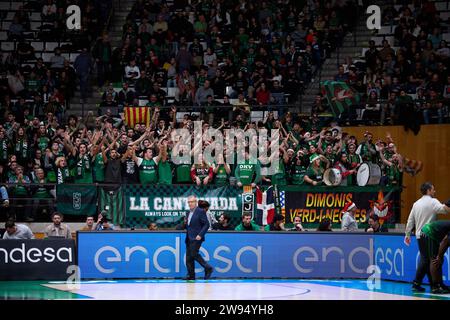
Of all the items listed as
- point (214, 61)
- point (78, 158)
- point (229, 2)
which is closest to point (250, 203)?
point (78, 158)

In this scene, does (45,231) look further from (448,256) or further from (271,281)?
(448,256)

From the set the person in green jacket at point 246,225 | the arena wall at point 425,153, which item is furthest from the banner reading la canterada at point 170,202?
the arena wall at point 425,153

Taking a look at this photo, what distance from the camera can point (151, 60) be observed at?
32344mm

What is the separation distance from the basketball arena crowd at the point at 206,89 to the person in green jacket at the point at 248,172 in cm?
4

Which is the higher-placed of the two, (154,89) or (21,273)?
(154,89)

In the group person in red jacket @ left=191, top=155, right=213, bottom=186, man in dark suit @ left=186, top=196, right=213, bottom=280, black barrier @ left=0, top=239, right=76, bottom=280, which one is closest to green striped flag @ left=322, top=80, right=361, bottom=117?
person in red jacket @ left=191, top=155, right=213, bottom=186

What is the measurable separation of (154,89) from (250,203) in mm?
7424

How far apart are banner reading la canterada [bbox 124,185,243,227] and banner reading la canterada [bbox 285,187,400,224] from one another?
4.71 feet

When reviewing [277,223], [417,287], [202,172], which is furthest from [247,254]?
[417,287]

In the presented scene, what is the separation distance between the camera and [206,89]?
31.1 m

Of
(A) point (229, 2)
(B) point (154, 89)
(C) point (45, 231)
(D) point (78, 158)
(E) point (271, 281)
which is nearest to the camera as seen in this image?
(E) point (271, 281)

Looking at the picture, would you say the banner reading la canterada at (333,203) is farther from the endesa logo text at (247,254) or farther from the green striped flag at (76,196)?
the green striped flag at (76,196)

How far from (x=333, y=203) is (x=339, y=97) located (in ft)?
17.1

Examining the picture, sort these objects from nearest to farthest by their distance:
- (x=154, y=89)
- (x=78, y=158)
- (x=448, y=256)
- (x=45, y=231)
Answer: (x=448, y=256), (x=45, y=231), (x=78, y=158), (x=154, y=89)
